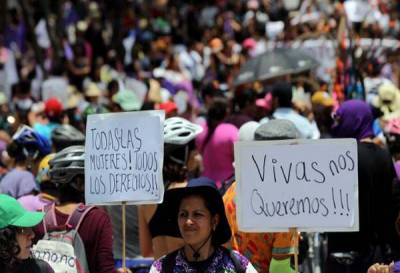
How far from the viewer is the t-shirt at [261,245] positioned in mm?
7445

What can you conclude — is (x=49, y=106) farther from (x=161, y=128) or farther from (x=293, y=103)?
(x=161, y=128)

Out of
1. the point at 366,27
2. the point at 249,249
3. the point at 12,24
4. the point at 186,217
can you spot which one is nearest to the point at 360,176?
the point at 249,249

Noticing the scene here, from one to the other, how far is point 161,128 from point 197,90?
13441 millimetres

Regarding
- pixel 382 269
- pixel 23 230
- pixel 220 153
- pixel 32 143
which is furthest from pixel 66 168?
pixel 220 153

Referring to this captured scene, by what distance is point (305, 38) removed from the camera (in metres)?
19.8

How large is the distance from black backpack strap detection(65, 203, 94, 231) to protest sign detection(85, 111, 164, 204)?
119 millimetres

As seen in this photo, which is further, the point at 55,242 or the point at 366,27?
the point at 366,27

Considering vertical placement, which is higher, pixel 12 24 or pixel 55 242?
pixel 12 24

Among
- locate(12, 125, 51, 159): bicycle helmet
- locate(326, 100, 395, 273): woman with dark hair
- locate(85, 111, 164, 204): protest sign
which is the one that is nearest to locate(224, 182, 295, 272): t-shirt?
locate(85, 111, 164, 204): protest sign

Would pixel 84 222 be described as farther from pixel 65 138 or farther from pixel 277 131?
pixel 65 138

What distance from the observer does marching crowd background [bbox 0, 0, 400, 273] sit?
802 cm

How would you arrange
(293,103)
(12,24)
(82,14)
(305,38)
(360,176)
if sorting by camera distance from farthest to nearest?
(82,14)
(12,24)
(305,38)
(293,103)
(360,176)

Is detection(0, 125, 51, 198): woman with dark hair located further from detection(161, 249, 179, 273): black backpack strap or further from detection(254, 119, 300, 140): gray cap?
detection(161, 249, 179, 273): black backpack strap

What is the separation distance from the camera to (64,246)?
7.54m
